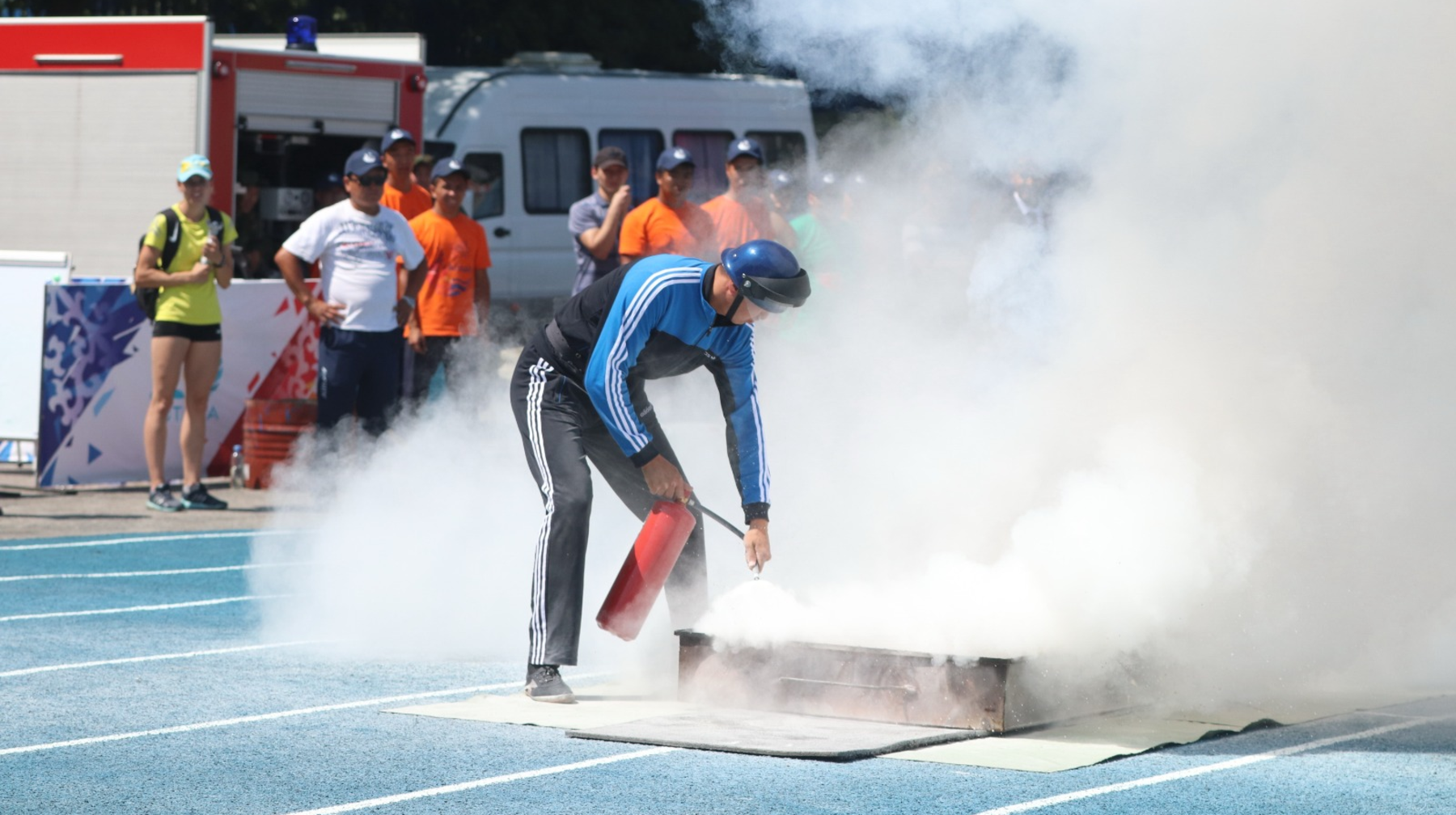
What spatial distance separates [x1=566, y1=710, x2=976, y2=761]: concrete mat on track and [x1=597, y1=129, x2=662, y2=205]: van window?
1350cm

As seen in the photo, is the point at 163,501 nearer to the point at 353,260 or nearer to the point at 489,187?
the point at 353,260

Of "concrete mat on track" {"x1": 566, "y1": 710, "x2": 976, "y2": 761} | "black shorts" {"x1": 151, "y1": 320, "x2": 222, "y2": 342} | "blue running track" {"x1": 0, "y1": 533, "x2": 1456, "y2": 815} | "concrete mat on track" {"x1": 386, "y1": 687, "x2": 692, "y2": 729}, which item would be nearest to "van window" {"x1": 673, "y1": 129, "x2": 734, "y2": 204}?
"black shorts" {"x1": 151, "y1": 320, "x2": 222, "y2": 342}

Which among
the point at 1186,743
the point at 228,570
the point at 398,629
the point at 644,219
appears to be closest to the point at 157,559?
the point at 228,570

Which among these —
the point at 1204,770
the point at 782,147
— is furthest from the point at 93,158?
the point at 1204,770

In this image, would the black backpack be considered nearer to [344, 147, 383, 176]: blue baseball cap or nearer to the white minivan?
[344, 147, 383, 176]: blue baseball cap

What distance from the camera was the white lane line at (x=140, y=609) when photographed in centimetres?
858

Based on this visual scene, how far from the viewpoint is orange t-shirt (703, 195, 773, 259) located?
39.4 ft

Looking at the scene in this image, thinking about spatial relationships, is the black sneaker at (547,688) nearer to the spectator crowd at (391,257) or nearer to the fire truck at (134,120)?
the spectator crowd at (391,257)

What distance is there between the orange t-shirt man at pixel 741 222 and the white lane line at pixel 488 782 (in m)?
6.21

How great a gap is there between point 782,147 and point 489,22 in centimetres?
687

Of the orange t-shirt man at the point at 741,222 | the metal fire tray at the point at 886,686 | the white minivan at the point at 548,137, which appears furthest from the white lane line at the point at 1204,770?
the white minivan at the point at 548,137

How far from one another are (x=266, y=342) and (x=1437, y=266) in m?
8.44

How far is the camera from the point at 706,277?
661 centimetres

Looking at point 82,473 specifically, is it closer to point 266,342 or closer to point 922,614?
point 266,342
